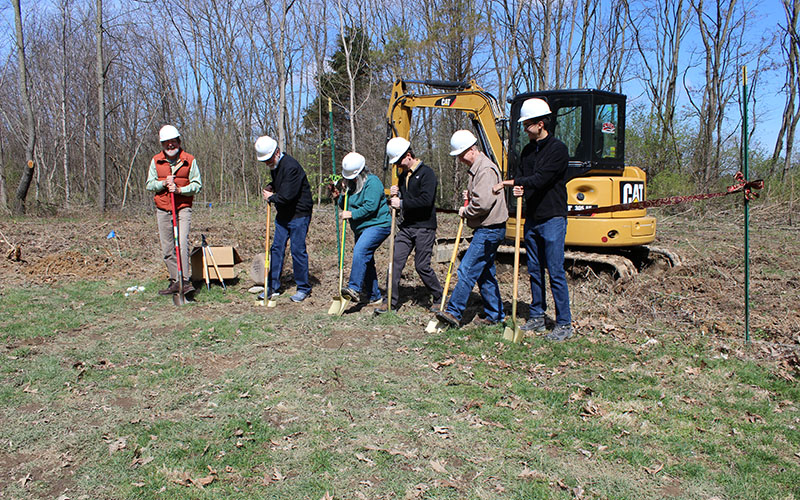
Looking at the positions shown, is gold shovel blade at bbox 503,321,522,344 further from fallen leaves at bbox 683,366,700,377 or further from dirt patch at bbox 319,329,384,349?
fallen leaves at bbox 683,366,700,377

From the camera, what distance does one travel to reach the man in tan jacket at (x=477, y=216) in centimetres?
560

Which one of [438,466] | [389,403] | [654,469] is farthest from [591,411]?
[389,403]

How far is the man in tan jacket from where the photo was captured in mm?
5602

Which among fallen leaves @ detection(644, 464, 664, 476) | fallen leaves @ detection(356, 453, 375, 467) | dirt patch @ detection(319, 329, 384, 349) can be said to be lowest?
fallen leaves @ detection(644, 464, 664, 476)

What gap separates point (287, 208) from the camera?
704 centimetres

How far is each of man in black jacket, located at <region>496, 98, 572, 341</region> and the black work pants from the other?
1.30m

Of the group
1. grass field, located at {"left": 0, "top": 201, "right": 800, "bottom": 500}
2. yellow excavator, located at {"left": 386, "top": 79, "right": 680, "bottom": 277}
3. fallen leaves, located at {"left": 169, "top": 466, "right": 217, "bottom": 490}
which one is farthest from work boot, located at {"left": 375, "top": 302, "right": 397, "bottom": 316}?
fallen leaves, located at {"left": 169, "top": 466, "right": 217, "bottom": 490}

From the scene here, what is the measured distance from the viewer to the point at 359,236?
6.90 m

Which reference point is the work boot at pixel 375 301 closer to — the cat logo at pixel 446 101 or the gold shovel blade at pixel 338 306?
the gold shovel blade at pixel 338 306

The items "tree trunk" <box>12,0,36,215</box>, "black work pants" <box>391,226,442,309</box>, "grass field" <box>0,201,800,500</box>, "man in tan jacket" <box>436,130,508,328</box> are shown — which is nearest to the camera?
"grass field" <box>0,201,800,500</box>

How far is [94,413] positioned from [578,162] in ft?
21.7

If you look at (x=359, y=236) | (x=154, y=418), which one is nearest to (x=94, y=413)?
Answer: (x=154, y=418)

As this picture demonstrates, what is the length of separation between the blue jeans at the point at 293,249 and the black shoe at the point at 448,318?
2.17 m

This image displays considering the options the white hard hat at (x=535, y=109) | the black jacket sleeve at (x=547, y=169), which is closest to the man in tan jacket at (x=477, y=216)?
the black jacket sleeve at (x=547, y=169)
